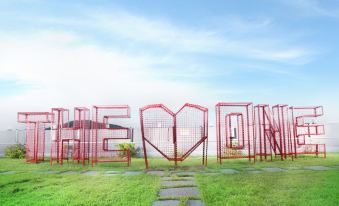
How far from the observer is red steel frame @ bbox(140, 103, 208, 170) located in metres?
10.6

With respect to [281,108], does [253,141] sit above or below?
below

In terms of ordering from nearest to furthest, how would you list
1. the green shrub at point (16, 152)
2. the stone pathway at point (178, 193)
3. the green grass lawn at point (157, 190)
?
the stone pathway at point (178, 193) → the green grass lawn at point (157, 190) → the green shrub at point (16, 152)

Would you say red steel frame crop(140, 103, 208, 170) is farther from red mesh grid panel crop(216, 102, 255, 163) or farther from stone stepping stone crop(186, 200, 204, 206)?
stone stepping stone crop(186, 200, 204, 206)

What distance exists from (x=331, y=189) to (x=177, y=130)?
565cm

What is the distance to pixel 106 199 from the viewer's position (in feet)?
17.0

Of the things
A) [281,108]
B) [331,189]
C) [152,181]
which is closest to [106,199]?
[152,181]

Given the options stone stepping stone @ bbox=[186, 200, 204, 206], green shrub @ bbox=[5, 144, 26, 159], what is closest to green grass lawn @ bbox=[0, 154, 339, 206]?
stone stepping stone @ bbox=[186, 200, 204, 206]

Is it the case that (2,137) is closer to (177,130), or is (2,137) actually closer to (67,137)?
(67,137)

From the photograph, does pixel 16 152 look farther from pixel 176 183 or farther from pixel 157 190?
pixel 157 190

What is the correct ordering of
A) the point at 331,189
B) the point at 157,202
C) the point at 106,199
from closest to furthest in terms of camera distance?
the point at 157,202 < the point at 106,199 < the point at 331,189

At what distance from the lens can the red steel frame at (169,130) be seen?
417 inches

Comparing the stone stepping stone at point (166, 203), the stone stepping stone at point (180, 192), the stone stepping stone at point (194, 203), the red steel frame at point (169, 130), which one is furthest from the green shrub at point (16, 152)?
the stone stepping stone at point (194, 203)

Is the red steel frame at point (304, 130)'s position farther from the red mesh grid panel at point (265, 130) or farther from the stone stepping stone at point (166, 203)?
→ the stone stepping stone at point (166, 203)

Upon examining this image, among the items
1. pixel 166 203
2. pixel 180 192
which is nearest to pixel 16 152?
pixel 180 192
